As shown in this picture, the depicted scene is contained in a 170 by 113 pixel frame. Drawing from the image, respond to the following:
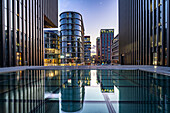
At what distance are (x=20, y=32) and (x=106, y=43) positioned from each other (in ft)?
553

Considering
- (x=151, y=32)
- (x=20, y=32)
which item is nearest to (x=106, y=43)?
(x=151, y=32)

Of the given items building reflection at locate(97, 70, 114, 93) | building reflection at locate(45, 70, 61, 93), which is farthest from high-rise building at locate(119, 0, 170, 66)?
building reflection at locate(45, 70, 61, 93)

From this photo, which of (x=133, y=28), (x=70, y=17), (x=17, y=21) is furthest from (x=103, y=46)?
(x=17, y=21)

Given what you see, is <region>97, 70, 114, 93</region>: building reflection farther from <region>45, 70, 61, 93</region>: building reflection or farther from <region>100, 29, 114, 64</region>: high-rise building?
<region>100, 29, 114, 64</region>: high-rise building

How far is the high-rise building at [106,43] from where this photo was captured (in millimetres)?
177500

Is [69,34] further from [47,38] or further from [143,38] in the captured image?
[143,38]

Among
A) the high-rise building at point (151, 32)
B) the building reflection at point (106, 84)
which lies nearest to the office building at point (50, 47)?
the high-rise building at point (151, 32)

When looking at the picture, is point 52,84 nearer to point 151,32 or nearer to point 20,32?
point 20,32

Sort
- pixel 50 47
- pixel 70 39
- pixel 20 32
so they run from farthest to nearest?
pixel 50 47
pixel 70 39
pixel 20 32

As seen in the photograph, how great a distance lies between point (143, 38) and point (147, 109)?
3303 centimetres

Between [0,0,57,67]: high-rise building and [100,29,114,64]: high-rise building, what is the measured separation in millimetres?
155202

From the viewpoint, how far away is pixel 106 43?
594 ft

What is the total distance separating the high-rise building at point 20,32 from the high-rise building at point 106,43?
155 metres

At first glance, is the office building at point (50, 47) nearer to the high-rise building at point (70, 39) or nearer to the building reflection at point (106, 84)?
the high-rise building at point (70, 39)
